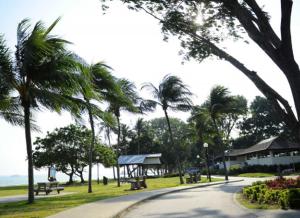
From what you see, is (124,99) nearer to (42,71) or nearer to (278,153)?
(42,71)

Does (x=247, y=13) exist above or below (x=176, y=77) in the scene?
below

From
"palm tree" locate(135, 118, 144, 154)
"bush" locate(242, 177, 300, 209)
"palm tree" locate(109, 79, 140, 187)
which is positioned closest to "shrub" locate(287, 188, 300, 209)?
"bush" locate(242, 177, 300, 209)

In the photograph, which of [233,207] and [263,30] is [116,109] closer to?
[233,207]

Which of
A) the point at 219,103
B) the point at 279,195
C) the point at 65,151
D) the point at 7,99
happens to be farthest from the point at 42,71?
the point at 65,151

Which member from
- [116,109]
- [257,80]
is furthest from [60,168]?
[257,80]

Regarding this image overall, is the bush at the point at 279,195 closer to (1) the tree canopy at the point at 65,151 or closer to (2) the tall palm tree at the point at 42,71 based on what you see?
(2) the tall palm tree at the point at 42,71

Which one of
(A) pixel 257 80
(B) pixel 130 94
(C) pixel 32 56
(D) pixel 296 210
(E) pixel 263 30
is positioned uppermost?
(B) pixel 130 94

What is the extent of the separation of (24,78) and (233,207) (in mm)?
9836

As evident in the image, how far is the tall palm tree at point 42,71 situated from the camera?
660 inches

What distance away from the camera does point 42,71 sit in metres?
17.3

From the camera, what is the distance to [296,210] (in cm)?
1237

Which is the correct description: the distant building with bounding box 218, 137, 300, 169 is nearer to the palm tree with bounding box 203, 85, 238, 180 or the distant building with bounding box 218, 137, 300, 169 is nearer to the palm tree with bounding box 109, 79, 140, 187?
the palm tree with bounding box 203, 85, 238, 180

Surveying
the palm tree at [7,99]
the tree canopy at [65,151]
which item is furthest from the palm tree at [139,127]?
the palm tree at [7,99]

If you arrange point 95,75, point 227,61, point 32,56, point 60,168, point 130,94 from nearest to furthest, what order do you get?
point 227,61 < point 32,56 < point 95,75 < point 130,94 < point 60,168
